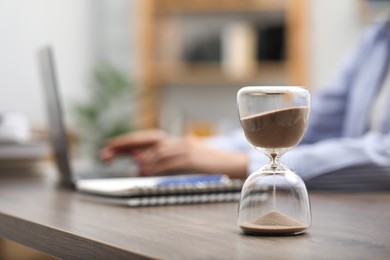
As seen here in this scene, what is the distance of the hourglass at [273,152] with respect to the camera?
788 millimetres

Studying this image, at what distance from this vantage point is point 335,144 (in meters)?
1.38

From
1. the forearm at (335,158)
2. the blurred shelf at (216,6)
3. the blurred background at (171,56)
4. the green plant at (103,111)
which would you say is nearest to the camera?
the forearm at (335,158)

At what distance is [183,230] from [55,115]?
723mm

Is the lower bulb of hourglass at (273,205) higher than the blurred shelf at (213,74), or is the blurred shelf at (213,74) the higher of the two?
the lower bulb of hourglass at (273,205)

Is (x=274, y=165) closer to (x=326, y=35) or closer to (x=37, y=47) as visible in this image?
(x=326, y=35)

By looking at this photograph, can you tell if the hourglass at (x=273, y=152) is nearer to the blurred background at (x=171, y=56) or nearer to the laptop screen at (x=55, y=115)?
the laptop screen at (x=55, y=115)

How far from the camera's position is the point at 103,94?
4.04 m

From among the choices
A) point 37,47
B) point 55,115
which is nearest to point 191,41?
point 37,47

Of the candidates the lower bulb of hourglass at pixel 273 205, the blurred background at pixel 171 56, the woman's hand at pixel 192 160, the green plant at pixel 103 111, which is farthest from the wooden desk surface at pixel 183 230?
the blurred background at pixel 171 56

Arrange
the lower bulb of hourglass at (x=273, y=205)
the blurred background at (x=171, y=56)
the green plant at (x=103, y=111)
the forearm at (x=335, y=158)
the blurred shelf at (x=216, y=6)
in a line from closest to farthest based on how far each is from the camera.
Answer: the lower bulb of hourglass at (x=273, y=205) → the forearm at (x=335, y=158) → the green plant at (x=103, y=111) → the blurred background at (x=171, y=56) → the blurred shelf at (x=216, y=6)

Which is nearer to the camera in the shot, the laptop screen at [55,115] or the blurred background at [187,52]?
the laptop screen at [55,115]

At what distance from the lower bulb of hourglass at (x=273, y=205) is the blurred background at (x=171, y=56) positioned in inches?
118

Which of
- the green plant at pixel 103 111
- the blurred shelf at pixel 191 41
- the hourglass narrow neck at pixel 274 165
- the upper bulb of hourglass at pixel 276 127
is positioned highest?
the upper bulb of hourglass at pixel 276 127

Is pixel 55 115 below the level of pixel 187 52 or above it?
above
